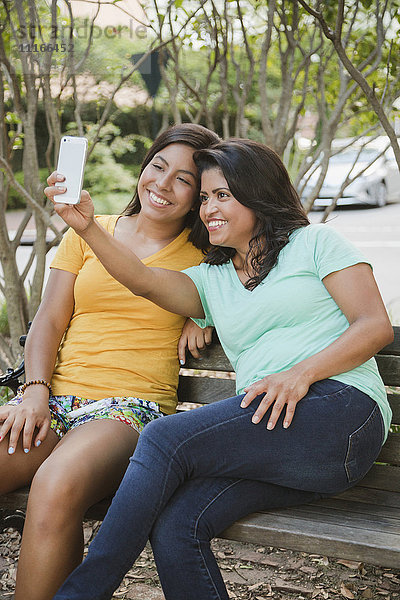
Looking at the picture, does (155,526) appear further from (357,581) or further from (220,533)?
(357,581)

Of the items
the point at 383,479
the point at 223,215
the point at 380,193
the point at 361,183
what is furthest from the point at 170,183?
the point at 380,193

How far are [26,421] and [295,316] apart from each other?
3.25 feet

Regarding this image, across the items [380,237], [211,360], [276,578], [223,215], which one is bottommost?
[380,237]

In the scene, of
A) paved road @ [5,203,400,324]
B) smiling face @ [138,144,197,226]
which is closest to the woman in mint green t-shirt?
smiling face @ [138,144,197,226]

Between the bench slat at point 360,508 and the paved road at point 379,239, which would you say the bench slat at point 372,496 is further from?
the paved road at point 379,239

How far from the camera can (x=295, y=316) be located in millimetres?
2396

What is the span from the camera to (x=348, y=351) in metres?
2.26

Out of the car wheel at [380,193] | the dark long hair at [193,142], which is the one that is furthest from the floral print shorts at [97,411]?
the car wheel at [380,193]

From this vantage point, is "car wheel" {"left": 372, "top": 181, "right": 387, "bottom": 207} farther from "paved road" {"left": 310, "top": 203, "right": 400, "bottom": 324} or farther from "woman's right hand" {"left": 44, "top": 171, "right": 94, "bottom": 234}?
"woman's right hand" {"left": 44, "top": 171, "right": 94, "bottom": 234}

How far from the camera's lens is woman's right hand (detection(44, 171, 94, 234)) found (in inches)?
93.2

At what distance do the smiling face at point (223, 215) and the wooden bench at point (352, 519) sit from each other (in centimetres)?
71

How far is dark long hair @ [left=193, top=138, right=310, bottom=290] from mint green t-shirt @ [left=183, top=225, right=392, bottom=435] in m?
0.04

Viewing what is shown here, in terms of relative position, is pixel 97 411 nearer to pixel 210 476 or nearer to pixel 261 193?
pixel 210 476

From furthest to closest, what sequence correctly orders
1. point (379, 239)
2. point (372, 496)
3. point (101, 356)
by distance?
point (379, 239) → point (101, 356) → point (372, 496)
